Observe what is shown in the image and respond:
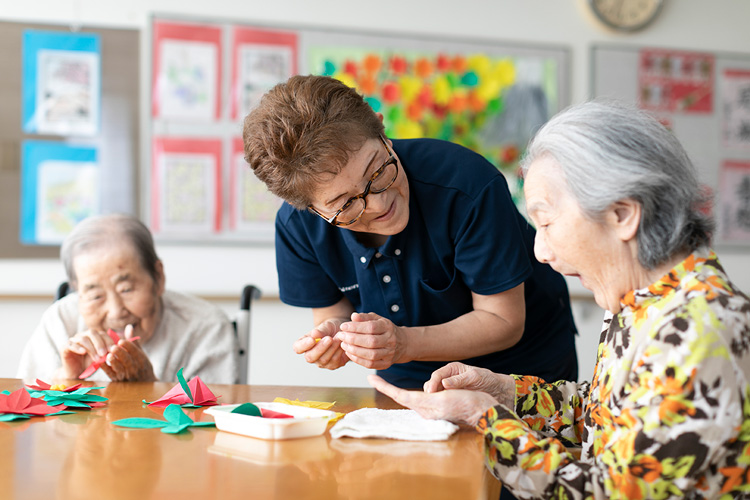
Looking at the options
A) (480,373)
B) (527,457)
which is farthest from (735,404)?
(480,373)

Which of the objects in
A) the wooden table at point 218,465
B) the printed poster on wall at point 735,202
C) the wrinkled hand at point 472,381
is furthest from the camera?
the printed poster on wall at point 735,202

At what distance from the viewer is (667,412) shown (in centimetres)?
93

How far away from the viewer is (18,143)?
3330 mm

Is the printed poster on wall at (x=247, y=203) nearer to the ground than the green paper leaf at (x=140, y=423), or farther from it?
farther from it

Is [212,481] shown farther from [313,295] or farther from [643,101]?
[643,101]

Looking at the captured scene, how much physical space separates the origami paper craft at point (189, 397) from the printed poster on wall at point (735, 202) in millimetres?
3290

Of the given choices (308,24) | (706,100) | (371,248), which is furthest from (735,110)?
(371,248)

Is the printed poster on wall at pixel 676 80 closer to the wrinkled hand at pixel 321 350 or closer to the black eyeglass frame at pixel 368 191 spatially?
the black eyeglass frame at pixel 368 191

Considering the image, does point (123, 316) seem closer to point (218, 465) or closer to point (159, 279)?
point (159, 279)

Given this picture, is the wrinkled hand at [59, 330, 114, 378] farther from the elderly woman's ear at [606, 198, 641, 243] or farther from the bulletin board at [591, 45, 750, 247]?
the bulletin board at [591, 45, 750, 247]

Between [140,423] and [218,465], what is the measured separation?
335mm

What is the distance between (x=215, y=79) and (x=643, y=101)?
7.42 feet

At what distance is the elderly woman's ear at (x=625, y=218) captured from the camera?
107cm

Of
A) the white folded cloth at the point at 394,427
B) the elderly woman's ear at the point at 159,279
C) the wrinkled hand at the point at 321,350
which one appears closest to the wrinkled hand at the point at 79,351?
the elderly woman's ear at the point at 159,279
